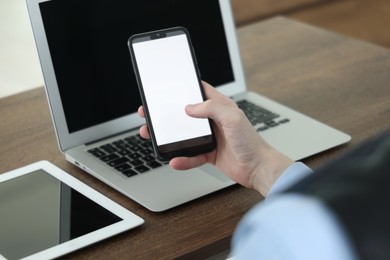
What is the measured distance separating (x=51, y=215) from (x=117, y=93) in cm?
30

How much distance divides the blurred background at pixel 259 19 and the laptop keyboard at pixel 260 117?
0.99 m

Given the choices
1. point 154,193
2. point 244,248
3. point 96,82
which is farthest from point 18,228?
point 244,248

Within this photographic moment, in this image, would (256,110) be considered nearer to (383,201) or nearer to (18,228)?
(18,228)

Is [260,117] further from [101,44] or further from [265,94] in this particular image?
[101,44]

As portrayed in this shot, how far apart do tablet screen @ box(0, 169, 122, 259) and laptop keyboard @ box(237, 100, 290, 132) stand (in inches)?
14.9

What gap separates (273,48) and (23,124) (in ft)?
1.99

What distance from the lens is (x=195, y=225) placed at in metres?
1.18

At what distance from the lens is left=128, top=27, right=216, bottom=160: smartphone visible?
4.09 ft

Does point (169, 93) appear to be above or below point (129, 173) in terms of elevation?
above

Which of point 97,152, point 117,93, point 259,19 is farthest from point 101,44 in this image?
point 259,19

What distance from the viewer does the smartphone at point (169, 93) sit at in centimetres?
125

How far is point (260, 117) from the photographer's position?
4.86ft

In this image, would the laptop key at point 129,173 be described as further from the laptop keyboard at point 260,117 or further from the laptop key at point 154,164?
the laptop keyboard at point 260,117

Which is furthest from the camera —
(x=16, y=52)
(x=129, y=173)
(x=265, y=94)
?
(x=16, y=52)
